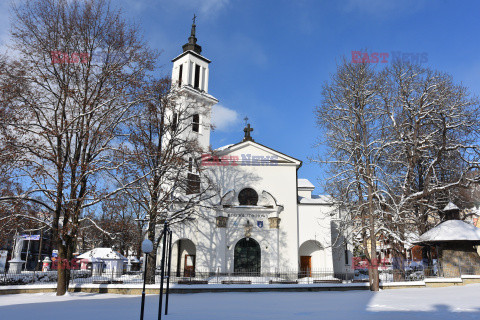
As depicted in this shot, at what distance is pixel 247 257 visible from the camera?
88.2ft

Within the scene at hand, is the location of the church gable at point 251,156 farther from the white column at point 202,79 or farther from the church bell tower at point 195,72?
the white column at point 202,79

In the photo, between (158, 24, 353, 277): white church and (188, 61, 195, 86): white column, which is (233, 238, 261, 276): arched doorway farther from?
(188, 61, 195, 86): white column

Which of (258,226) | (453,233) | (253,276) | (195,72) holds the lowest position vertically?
(253,276)

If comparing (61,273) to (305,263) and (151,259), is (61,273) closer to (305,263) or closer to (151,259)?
(151,259)

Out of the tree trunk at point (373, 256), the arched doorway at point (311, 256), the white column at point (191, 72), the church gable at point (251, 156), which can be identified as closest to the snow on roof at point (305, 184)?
the church gable at point (251, 156)

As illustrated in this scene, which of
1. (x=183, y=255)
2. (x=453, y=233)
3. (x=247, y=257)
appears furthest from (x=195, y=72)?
(x=453, y=233)

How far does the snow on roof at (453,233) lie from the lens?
20250 mm

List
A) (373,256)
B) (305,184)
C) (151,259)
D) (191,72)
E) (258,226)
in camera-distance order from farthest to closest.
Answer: (305,184) → (191,72) → (258,226) → (151,259) → (373,256)

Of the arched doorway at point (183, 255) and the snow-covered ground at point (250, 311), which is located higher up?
the arched doorway at point (183, 255)

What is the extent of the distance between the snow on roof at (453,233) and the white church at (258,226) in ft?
22.3

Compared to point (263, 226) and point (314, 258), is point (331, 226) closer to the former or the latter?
point (314, 258)

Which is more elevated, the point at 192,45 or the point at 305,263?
the point at 192,45

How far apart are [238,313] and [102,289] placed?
9.45 meters

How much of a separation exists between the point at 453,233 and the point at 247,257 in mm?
14432
